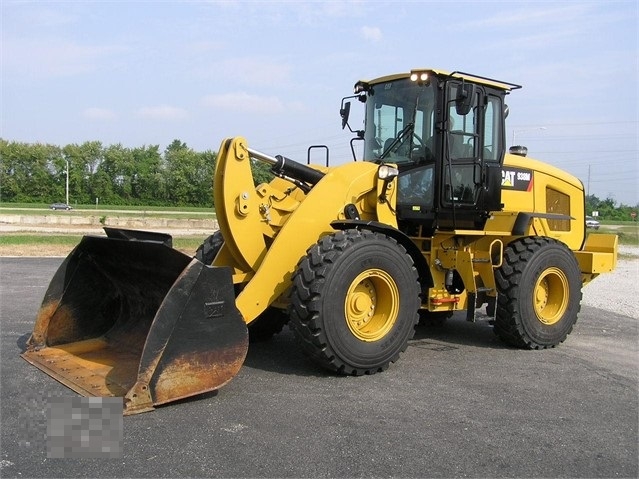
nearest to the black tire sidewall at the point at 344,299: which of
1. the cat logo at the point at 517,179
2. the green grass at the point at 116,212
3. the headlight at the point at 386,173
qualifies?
the headlight at the point at 386,173

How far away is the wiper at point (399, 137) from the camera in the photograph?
6.59 meters

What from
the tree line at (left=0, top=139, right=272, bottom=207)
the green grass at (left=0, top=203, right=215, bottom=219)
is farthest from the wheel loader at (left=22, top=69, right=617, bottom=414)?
the tree line at (left=0, top=139, right=272, bottom=207)

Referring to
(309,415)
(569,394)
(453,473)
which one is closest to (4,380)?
(309,415)

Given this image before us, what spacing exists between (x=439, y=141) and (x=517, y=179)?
1.54 m

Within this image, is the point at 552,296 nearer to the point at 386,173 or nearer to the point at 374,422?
the point at 386,173

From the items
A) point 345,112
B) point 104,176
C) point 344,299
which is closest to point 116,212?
point 104,176

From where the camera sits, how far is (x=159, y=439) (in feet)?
12.7

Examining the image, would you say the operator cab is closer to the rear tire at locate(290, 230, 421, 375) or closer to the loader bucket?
the rear tire at locate(290, 230, 421, 375)

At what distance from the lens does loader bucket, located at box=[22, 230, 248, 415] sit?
4258 mm

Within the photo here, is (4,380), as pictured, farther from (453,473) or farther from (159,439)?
(453,473)

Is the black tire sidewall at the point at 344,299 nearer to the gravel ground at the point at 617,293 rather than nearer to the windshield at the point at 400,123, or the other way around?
the windshield at the point at 400,123

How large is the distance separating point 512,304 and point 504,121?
2231mm

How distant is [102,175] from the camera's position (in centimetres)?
7162

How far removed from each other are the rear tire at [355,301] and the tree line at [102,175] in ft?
211
